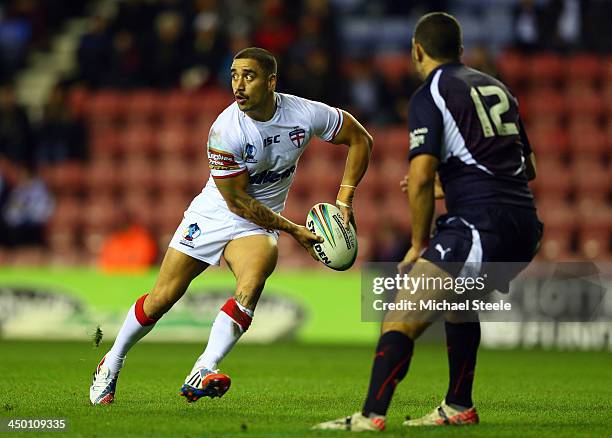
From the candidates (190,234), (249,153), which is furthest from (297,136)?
(190,234)

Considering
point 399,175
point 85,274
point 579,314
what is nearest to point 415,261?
point 579,314

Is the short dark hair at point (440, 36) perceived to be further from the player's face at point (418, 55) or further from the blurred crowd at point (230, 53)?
the blurred crowd at point (230, 53)

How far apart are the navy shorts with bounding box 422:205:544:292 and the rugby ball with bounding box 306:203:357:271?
1.03 metres

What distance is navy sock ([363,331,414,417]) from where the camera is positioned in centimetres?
563

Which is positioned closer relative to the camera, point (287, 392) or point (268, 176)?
point (268, 176)

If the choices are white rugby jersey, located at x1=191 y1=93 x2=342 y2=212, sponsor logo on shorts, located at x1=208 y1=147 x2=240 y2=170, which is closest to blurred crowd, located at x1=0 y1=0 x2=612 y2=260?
white rugby jersey, located at x1=191 y1=93 x2=342 y2=212

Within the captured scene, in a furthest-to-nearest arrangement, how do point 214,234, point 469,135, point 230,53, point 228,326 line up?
1. point 230,53
2. point 214,234
3. point 228,326
4. point 469,135

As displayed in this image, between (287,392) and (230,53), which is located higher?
(230,53)

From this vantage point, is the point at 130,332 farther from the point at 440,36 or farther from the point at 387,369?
the point at 440,36

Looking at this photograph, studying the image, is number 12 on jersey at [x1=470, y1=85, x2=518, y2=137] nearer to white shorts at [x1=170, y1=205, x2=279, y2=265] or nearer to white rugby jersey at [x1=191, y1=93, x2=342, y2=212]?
white rugby jersey at [x1=191, y1=93, x2=342, y2=212]

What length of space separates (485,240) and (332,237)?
1320 mm

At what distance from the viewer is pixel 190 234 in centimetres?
718

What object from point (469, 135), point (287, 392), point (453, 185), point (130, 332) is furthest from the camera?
point (287, 392)

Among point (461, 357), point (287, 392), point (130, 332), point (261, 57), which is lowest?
point (287, 392)
